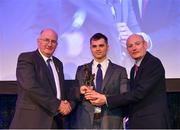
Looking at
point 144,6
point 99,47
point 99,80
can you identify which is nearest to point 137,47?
point 99,47

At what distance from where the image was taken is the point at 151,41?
12.4 feet

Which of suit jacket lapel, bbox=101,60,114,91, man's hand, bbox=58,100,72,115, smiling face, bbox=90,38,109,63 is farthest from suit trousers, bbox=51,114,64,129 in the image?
smiling face, bbox=90,38,109,63

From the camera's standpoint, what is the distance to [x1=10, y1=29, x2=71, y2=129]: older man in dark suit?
282 cm

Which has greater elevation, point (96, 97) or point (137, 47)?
point (137, 47)

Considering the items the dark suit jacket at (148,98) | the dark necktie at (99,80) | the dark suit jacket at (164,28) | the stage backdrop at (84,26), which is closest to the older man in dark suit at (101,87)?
the dark necktie at (99,80)

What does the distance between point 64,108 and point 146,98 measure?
65cm

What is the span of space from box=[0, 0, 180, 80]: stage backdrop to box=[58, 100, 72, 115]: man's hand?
876 mm

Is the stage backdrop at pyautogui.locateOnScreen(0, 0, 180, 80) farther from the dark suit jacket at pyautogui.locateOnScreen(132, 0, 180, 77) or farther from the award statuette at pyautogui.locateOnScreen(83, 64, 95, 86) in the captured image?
the award statuette at pyautogui.locateOnScreen(83, 64, 95, 86)

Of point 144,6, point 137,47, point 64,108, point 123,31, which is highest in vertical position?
point 144,6

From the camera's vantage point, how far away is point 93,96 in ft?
9.29

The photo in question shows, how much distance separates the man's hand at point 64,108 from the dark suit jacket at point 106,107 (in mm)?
118

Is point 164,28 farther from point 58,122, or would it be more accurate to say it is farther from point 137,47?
point 58,122

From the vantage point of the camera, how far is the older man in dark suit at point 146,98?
282 centimetres

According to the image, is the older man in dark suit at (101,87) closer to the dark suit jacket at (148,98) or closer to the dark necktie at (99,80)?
the dark necktie at (99,80)
